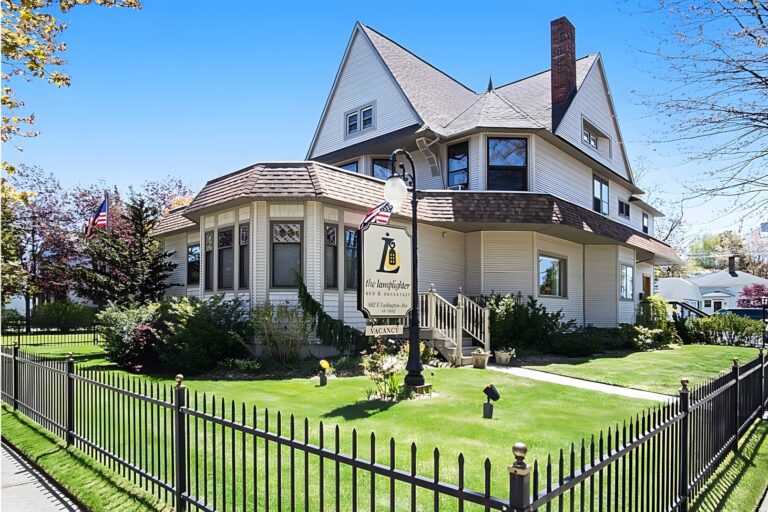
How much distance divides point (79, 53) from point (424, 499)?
1175 centimetres

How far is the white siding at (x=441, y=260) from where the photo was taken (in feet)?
54.2

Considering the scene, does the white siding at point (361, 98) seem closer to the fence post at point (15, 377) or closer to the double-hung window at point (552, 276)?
the double-hung window at point (552, 276)

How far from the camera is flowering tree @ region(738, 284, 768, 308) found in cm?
4112

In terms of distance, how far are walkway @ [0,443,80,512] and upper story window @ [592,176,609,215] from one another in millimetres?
21177

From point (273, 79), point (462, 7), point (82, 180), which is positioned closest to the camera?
point (462, 7)

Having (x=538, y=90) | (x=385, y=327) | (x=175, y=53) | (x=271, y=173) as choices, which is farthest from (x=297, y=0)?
(x=538, y=90)

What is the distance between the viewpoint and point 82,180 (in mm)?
34031

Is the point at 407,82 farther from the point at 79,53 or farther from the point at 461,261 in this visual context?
the point at 79,53

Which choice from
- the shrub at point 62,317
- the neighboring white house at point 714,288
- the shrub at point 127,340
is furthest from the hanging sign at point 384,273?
the neighboring white house at point 714,288

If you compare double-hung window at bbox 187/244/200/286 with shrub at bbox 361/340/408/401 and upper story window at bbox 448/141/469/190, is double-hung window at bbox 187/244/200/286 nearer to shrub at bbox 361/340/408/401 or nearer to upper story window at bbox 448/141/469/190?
upper story window at bbox 448/141/469/190

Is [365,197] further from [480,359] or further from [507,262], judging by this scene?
[507,262]

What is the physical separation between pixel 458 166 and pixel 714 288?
44.7m

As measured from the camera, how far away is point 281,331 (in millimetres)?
12734

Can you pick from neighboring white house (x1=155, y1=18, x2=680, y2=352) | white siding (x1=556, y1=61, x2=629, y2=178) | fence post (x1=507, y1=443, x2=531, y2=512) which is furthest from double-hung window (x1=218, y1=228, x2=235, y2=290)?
fence post (x1=507, y1=443, x2=531, y2=512)
